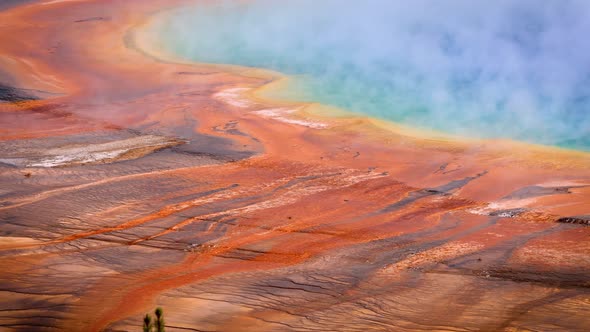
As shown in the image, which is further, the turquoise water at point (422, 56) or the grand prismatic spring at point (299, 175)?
the turquoise water at point (422, 56)

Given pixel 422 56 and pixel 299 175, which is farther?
pixel 422 56

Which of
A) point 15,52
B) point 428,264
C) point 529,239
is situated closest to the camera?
point 428,264

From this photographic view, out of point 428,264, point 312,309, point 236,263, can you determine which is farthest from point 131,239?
point 428,264

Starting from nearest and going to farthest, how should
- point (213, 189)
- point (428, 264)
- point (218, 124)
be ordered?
point (428, 264) → point (213, 189) → point (218, 124)

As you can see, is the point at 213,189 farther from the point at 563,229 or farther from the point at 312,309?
the point at 563,229
